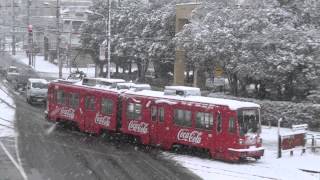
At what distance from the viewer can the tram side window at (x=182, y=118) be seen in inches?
1038

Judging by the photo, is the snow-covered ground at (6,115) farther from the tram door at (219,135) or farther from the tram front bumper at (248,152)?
the tram front bumper at (248,152)

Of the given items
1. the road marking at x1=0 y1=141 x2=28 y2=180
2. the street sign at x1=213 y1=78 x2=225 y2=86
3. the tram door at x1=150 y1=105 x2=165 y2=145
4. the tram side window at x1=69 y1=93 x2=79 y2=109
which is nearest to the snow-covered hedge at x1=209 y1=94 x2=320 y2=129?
the tram door at x1=150 y1=105 x2=165 y2=145

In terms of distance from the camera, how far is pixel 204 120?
25750mm

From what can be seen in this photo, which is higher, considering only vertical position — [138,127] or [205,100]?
[205,100]

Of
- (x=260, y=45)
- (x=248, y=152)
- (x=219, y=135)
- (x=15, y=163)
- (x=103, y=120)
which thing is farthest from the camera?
(x=260, y=45)

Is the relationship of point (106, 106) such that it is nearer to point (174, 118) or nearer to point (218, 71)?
point (174, 118)

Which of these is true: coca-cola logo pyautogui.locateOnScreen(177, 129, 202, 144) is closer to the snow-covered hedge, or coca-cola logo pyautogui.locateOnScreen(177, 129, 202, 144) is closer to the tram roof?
the tram roof

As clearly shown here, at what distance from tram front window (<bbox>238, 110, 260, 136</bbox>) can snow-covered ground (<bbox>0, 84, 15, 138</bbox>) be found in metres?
12.8

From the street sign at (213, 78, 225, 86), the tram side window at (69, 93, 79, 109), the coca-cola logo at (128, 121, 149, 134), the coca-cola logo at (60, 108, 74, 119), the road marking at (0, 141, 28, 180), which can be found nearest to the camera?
the road marking at (0, 141, 28, 180)

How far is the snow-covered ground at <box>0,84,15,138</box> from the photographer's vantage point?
32.7m

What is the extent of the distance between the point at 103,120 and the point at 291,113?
1133cm

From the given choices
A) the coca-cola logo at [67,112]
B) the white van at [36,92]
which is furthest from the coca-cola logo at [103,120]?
the white van at [36,92]

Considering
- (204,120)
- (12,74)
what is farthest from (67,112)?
(12,74)

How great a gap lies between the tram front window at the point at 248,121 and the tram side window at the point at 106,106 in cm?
799
